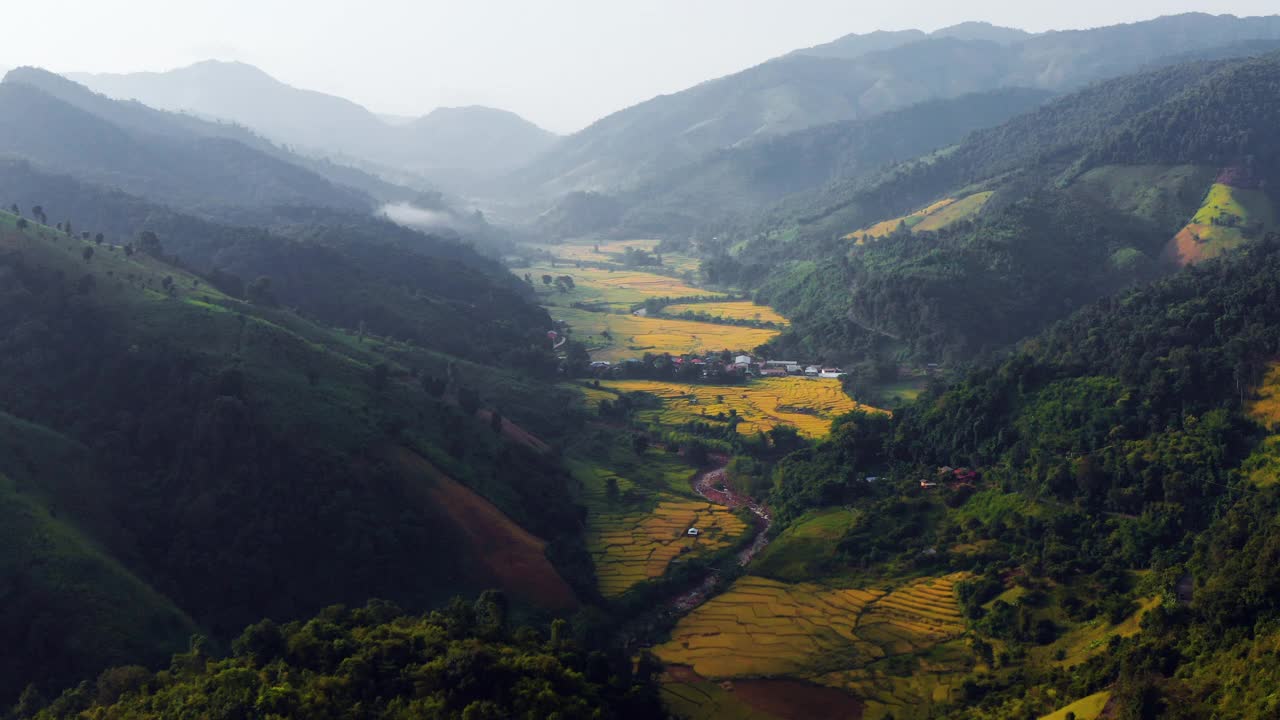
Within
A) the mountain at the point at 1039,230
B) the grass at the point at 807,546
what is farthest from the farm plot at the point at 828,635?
the mountain at the point at 1039,230

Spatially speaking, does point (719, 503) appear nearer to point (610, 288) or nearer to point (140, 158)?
point (610, 288)

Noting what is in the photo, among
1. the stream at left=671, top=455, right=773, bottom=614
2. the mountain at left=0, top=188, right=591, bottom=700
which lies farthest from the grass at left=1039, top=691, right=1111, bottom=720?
the mountain at left=0, top=188, right=591, bottom=700

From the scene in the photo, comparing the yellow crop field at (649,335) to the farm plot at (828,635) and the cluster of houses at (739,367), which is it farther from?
the farm plot at (828,635)

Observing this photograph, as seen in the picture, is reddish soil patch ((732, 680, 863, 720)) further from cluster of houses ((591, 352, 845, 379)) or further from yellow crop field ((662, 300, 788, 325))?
yellow crop field ((662, 300, 788, 325))

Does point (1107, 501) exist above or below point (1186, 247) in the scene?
below

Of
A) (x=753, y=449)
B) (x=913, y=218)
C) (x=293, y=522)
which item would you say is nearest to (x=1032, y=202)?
(x=913, y=218)

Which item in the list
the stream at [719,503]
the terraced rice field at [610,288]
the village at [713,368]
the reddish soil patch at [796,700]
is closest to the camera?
the reddish soil patch at [796,700]

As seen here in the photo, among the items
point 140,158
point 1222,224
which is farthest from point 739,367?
point 140,158
